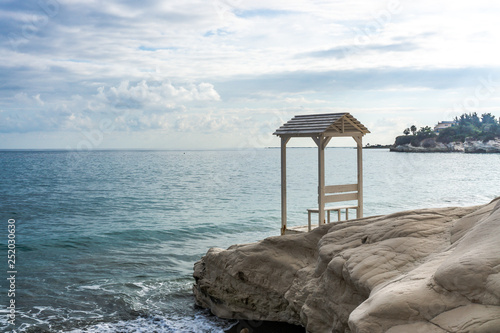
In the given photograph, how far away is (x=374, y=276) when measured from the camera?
6527 mm

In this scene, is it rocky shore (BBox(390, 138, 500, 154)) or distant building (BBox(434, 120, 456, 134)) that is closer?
rocky shore (BBox(390, 138, 500, 154))

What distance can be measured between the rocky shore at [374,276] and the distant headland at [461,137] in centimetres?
11943

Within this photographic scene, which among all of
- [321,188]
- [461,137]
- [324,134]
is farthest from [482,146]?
[321,188]

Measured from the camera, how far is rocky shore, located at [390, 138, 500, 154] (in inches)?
4500

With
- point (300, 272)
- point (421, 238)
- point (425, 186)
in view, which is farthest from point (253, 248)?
point (425, 186)

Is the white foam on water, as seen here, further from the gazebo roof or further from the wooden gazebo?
the gazebo roof

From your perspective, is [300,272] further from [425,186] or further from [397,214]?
[425,186]

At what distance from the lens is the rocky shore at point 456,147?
4500 inches

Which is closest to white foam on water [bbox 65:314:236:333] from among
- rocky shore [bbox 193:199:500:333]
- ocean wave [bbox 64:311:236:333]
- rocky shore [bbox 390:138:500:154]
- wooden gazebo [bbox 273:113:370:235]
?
ocean wave [bbox 64:311:236:333]

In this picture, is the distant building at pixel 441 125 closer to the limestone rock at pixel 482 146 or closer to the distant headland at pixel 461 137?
the distant headland at pixel 461 137

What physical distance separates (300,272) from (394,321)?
480cm

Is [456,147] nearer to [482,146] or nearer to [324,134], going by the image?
[482,146]

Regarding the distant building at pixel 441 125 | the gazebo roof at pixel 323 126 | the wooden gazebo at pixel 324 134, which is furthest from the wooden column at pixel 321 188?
the distant building at pixel 441 125

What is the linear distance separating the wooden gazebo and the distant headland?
115304 millimetres
